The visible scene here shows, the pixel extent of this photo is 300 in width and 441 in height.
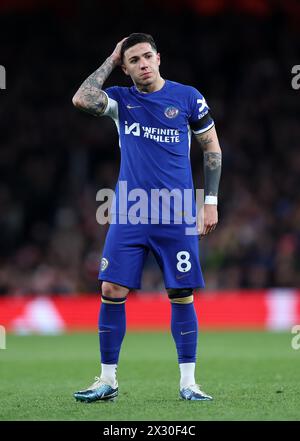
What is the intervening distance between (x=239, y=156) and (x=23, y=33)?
560cm

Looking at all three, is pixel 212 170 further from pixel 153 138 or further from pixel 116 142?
pixel 116 142

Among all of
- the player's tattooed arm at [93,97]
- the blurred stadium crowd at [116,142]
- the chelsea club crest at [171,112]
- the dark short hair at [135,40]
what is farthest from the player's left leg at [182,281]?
the blurred stadium crowd at [116,142]

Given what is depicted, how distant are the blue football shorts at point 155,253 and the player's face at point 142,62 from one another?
3.06ft

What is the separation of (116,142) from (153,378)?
439 inches

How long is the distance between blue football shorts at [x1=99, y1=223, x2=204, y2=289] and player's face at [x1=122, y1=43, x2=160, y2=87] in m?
0.93

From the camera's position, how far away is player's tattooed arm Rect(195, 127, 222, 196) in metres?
6.54

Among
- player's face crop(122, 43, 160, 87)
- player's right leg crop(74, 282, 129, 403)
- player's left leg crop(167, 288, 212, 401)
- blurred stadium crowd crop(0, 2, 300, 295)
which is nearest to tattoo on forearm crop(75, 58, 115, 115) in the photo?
player's face crop(122, 43, 160, 87)

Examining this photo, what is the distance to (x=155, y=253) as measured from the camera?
6.41 metres

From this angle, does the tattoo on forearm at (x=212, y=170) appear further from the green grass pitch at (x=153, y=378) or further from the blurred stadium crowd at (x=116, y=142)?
the blurred stadium crowd at (x=116, y=142)

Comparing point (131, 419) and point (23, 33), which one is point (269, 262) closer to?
point (23, 33)

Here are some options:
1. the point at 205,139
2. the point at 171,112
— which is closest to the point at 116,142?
the point at 205,139

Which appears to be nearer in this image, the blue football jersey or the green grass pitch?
the green grass pitch

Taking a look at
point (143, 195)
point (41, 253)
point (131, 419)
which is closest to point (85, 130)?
point (41, 253)

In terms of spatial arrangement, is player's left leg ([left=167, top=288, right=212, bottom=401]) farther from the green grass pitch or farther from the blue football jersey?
the blue football jersey
